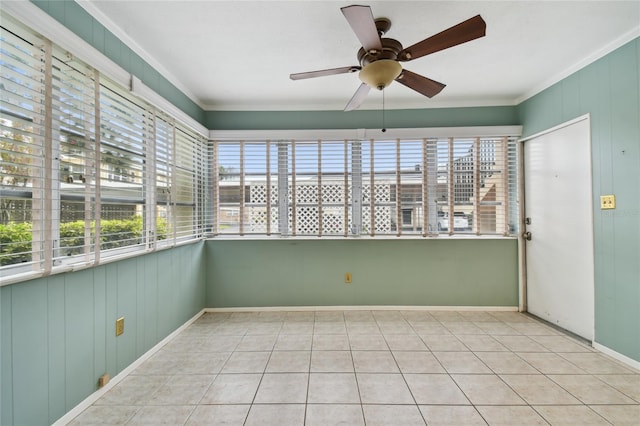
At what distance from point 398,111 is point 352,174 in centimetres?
97

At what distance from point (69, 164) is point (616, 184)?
3.94 meters

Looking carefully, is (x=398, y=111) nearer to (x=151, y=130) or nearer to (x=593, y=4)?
(x=593, y=4)

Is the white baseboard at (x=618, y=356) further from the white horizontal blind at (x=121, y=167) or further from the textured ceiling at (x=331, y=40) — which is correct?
the white horizontal blind at (x=121, y=167)

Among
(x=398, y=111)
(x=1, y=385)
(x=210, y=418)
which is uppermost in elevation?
(x=398, y=111)

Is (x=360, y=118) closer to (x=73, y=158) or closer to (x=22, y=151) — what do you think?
(x=73, y=158)

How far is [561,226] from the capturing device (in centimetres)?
278

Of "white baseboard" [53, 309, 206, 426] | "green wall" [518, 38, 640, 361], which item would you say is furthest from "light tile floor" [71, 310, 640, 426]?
"green wall" [518, 38, 640, 361]

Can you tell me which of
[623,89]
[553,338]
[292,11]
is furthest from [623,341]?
[292,11]

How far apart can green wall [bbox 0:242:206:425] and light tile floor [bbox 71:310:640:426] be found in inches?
8.4

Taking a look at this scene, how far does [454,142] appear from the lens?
3340mm

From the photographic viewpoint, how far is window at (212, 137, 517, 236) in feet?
11.0

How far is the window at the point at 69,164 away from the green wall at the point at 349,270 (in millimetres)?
1085

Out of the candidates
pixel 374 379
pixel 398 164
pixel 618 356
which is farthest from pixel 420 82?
pixel 618 356

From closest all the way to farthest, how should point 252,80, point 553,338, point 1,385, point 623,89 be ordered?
point 1,385 → point 623,89 → point 553,338 → point 252,80
